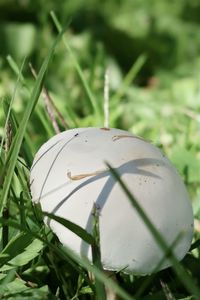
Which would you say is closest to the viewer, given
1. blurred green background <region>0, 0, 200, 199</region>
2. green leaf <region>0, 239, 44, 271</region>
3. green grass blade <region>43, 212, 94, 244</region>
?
green grass blade <region>43, 212, 94, 244</region>

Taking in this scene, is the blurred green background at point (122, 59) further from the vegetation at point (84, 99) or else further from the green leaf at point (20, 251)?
the green leaf at point (20, 251)

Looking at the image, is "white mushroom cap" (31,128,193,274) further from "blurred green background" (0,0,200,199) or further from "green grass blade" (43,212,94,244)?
"blurred green background" (0,0,200,199)

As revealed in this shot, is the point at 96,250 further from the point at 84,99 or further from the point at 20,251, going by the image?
the point at 84,99

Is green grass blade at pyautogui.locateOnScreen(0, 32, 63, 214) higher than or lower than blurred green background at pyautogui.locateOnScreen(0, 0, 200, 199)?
higher

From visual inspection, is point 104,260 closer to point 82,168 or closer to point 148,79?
point 82,168

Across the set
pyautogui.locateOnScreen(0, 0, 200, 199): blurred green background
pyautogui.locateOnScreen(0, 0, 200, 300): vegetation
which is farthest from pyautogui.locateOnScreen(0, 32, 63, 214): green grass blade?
pyautogui.locateOnScreen(0, 0, 200, 199): blurred green background

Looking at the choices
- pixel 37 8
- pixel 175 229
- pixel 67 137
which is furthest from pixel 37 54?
pixel 175 229

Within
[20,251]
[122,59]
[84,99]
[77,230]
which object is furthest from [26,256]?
[122,59]
